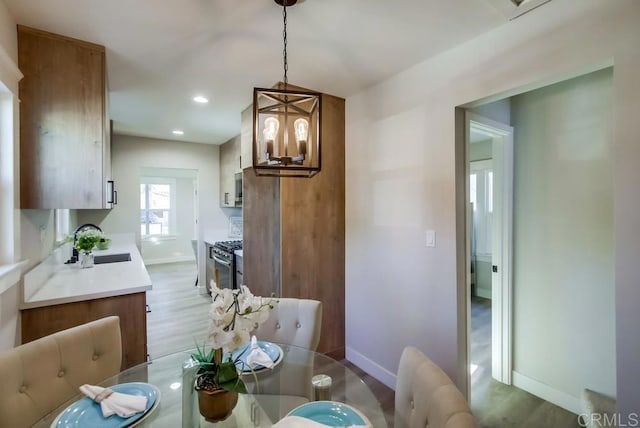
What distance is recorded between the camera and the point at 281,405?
1.41 metres

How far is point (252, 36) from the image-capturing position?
6.20 feet

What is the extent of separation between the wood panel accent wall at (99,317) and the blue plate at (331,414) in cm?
153

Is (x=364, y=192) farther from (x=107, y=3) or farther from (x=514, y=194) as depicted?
(x=107, y=3)

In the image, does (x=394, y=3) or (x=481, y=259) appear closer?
(x=394, y=3)

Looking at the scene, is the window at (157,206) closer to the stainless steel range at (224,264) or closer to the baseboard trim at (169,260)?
the baseboard trim at (169,260)

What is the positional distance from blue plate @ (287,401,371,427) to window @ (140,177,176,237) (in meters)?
8.01

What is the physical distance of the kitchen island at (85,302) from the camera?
179cm

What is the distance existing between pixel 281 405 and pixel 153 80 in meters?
2.71

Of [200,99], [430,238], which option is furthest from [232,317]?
[200,99]

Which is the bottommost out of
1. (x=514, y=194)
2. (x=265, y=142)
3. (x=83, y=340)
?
(x=83, y=340)

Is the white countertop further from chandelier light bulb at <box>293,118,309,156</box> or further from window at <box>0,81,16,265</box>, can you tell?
chandelier light bulb at <box>293,118,309,156</box>

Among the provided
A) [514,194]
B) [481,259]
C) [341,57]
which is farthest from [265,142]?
[481,259]

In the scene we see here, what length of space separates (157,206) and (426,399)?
8.36 metres

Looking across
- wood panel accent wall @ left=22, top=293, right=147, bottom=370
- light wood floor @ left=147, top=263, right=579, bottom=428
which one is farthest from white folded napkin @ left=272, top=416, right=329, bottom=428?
wood panel accent wall @ left=22, top=293, right=147, bottom=370
